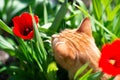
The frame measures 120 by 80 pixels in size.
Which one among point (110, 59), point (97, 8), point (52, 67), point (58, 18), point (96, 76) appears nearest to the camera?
point (110, 59)

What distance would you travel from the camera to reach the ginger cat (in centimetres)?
173

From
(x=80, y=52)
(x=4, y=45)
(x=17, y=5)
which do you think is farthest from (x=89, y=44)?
(x=17, y=5)

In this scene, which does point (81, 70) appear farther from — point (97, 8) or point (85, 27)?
point (97, 8)

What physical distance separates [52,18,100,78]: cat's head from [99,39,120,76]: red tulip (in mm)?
175

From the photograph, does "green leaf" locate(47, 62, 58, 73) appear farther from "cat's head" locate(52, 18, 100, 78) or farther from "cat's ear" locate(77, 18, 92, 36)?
"cat's ear" locate(77, 18, 92, 36)

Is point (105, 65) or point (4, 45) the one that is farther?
point (4, 45)

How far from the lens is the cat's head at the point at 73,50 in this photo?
5.67 feet

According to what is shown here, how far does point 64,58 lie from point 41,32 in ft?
1.28

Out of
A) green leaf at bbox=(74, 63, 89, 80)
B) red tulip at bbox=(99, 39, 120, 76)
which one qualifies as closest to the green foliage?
green leaf at bbox=(74, 63, 89, 80)

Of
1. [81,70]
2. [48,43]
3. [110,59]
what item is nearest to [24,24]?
[48,43]

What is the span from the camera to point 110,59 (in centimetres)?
162

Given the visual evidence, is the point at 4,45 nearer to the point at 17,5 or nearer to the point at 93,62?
the point at 93,62

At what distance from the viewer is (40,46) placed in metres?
1.93

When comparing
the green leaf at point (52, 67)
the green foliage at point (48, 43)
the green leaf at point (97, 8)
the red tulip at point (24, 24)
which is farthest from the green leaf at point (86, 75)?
the green leaf at point (97, 8)
